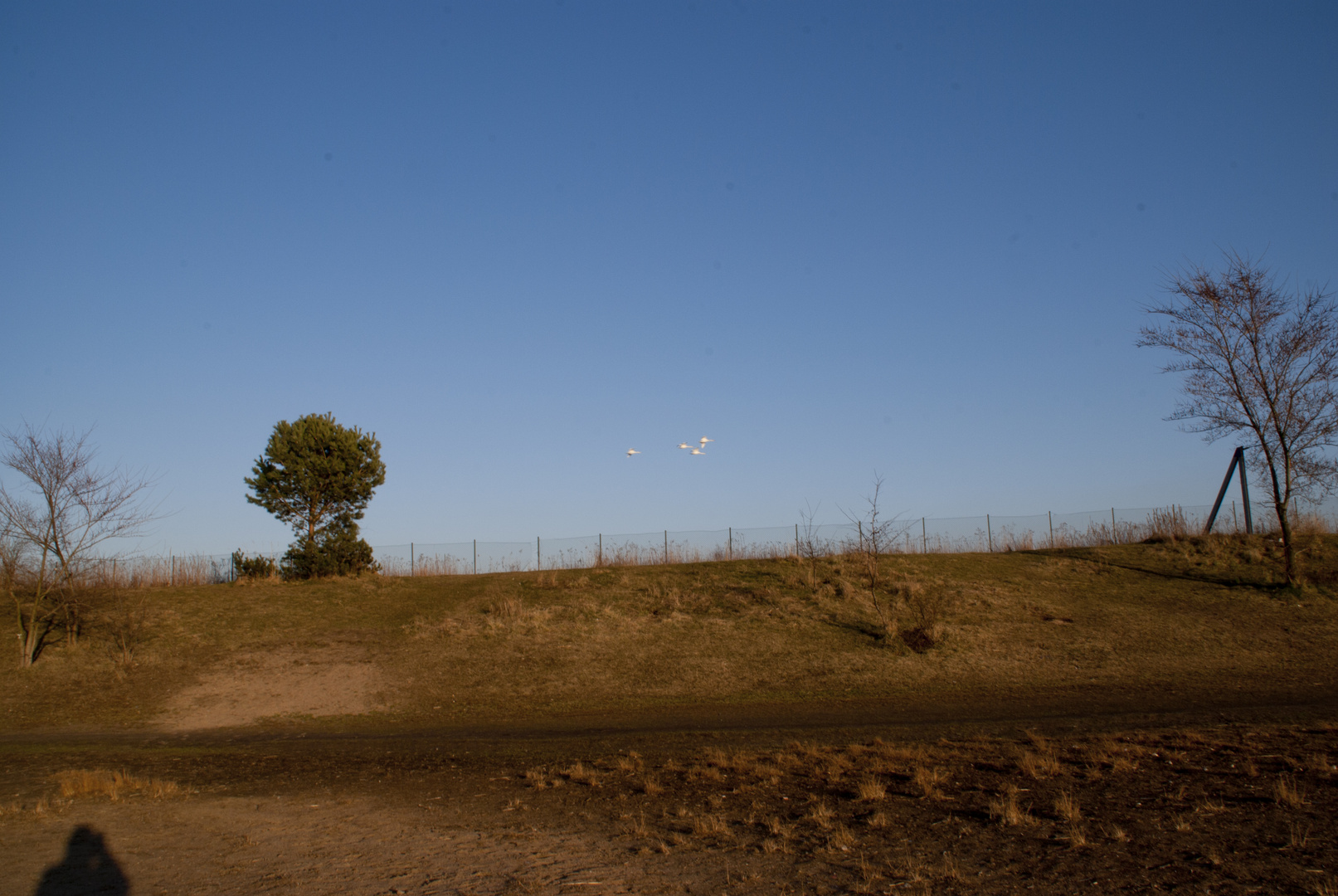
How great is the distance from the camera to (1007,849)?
6.91 metres

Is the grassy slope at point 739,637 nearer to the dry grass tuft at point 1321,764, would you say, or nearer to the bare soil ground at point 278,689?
the bare soil ground at point 278,689

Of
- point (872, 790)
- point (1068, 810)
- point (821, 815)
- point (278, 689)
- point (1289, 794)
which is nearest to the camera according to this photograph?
point (1068, 810)

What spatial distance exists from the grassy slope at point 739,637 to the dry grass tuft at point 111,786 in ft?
23.0

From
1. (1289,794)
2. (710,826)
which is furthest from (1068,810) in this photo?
(710,826)

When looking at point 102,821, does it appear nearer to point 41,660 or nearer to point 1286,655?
point 41,660

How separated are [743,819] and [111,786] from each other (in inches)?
333

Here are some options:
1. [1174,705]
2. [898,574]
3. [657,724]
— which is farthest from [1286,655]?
[657,724]

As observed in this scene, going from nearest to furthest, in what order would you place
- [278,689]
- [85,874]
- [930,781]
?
[85,874], [930,781], [278,689]

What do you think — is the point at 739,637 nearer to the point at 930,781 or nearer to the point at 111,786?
the point at 930,781

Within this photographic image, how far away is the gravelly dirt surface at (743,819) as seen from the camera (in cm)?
647

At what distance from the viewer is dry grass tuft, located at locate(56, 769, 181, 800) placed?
10.5 m

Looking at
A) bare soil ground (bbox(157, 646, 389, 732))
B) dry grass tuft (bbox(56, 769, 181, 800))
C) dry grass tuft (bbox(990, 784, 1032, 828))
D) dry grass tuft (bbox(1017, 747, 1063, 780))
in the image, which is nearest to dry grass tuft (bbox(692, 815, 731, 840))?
dry grass tuft (bbox(990, 784, 1032, 828))

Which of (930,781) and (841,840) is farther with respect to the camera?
(930,781)

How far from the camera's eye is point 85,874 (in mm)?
7117
